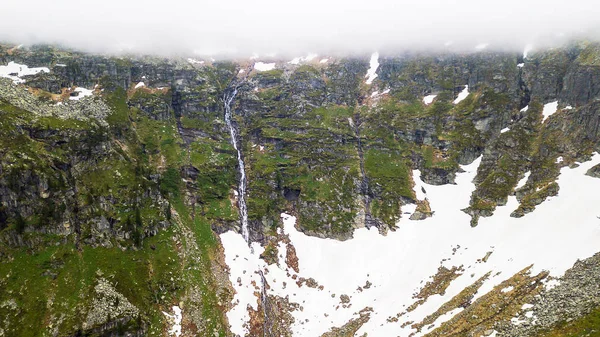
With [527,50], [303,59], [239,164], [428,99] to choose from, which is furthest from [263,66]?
[527,50]

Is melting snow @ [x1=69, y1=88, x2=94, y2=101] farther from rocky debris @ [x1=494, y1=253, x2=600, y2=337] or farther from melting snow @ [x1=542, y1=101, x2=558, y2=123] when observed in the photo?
melting snow @ [x1=542, y1=101, x2=558, y2=123]

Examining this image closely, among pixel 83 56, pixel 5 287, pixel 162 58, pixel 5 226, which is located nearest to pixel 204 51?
pixel 162 58

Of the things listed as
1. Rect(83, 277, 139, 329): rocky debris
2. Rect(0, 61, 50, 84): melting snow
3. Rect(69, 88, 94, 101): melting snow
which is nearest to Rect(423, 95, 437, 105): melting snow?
Rect(69, 88, 94, 101): melting snow

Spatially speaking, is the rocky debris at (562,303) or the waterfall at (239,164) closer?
the rocky debris at (562,303)

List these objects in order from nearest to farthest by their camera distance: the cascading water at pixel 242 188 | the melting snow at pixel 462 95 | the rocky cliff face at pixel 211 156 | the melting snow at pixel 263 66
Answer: the rocky cliff face at pixel 211 156 < the cascading water at pixel 242 188 < the melting snow at pixel 462 95 < the melting snow at pixel 263 66

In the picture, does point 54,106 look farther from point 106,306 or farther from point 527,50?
point 527,50

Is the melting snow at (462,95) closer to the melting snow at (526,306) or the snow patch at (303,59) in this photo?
the snow patch at (303,59)

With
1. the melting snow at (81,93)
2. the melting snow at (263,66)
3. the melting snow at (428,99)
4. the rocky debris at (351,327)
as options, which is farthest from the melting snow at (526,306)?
the melting snow at (263,66)

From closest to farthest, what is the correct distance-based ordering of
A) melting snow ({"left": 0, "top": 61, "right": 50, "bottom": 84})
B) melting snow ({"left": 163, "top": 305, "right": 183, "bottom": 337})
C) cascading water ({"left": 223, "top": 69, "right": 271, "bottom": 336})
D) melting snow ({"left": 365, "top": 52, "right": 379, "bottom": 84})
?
1. melting snow ({"left": 163, "top": 305, "right": 183, "bottom": 337})
2. cascading water ({"left": 223, "top": 69, "right": 271, "bottom": 336})
3. melting snow ({"left": 0, "top": 61, "right": 50, "bottom": 84})
4. melting snow ({"left": 365, "top": 52, "right": 379, "bottom": 84})
